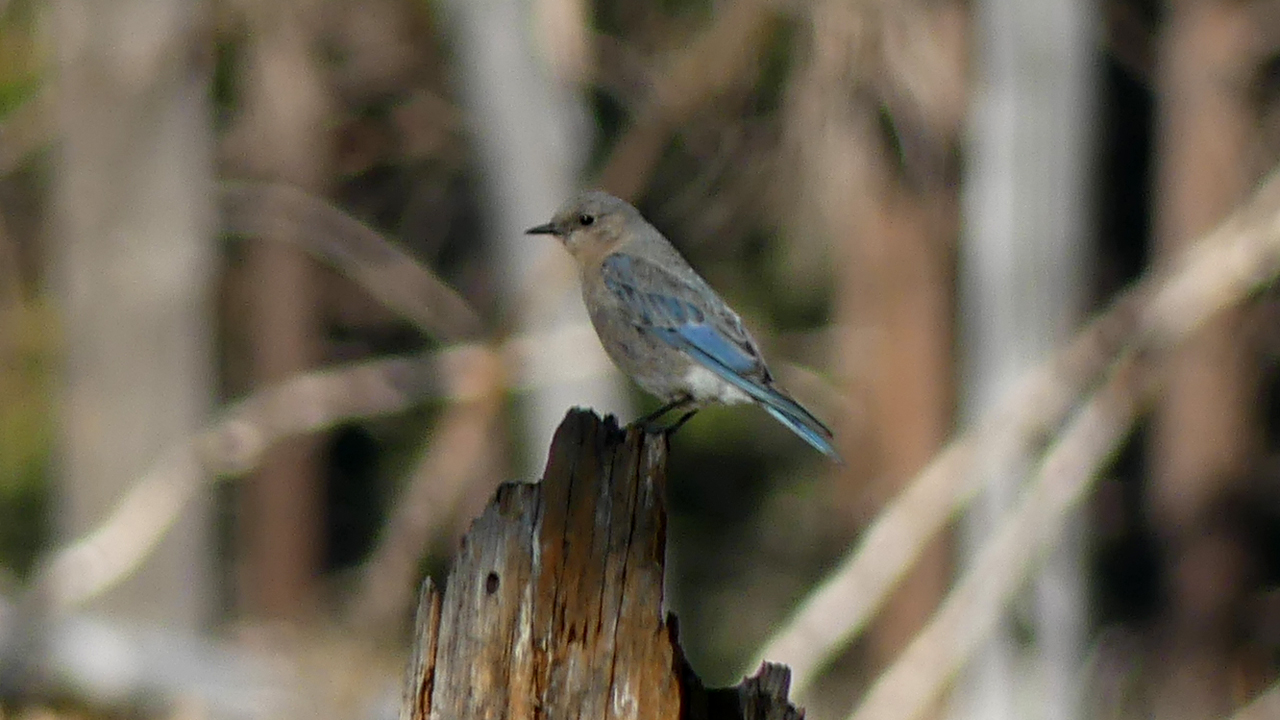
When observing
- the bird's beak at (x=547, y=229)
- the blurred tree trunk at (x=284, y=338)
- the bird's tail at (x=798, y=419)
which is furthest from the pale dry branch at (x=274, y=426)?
the bird's tail at (x=798, y=419)

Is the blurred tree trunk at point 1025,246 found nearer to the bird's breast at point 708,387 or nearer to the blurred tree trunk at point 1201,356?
the blurred tree trunk at point 1201,356

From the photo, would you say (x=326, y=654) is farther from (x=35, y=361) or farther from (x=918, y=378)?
(x=35, y=361)

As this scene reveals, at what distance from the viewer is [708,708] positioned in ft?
9.98

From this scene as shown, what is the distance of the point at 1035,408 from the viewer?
9023mm

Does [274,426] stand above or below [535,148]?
below

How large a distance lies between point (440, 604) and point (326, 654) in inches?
296

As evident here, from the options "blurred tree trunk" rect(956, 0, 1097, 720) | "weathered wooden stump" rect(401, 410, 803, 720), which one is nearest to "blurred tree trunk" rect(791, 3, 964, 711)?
"blurred tree trunk" rect(956, 0, 1097, 720)

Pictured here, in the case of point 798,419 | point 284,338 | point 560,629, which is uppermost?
point 284,338

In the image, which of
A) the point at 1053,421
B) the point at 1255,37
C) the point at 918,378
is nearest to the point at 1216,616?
the point at 918,378

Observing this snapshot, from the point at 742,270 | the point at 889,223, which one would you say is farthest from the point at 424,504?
the point at 742,270

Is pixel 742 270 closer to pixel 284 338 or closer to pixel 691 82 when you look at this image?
pixel 284 338

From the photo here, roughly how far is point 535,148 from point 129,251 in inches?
109

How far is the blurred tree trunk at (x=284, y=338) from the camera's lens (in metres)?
14.1

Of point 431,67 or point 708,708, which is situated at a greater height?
point 431,67
